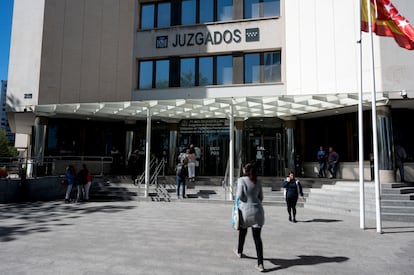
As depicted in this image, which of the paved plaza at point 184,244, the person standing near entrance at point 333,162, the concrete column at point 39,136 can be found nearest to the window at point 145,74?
the concrete column at point 39,136

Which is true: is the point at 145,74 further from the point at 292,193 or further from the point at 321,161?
the point at 292,193

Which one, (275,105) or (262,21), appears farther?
(262,21)

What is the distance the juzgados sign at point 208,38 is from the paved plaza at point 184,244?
1163 centimetres

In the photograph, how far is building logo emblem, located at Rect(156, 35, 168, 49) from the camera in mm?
19297

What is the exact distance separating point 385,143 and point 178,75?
12114 mm

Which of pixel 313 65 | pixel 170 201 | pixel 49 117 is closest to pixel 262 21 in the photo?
pixel 313 65

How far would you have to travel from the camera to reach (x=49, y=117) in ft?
61.3

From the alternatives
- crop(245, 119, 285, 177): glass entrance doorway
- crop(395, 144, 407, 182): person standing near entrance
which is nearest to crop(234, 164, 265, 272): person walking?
crop(395, 144, 407, 182): person standing near entrance

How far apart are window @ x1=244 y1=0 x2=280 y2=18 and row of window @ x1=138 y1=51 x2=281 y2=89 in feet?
7.86

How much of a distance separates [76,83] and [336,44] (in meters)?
14.8

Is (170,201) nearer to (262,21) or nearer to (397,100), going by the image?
(397,100)

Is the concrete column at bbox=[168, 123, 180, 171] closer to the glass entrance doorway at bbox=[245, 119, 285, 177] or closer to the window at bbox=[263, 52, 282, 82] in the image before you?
the glass entrance doorway at bbox=[245, 119, 285, 177]

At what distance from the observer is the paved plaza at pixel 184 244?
4941 millimetres

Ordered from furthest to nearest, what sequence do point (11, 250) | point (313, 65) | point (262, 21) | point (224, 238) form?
point (262, 21) → point (313, 65) → point (224, 238) → point (11, 250)
